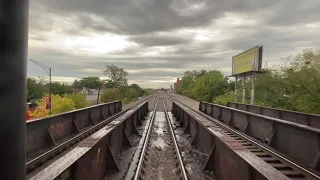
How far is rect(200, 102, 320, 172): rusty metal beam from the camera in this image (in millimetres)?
6684

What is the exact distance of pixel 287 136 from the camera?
817 centimetres

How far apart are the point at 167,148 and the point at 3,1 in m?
8.88

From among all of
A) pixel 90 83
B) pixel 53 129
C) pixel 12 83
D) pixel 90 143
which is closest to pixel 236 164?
pixel 90 143

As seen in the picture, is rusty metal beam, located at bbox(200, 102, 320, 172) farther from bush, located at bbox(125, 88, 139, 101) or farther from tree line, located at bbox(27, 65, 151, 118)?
bush, located at bbox(125, 88, 139, 101)

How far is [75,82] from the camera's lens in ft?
421

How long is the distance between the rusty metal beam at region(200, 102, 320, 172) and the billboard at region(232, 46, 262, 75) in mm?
13862

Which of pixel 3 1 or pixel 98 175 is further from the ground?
pixel 3 1

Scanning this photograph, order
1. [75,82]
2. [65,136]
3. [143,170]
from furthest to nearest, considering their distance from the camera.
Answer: [75,82]
[65,136]
[143,170]

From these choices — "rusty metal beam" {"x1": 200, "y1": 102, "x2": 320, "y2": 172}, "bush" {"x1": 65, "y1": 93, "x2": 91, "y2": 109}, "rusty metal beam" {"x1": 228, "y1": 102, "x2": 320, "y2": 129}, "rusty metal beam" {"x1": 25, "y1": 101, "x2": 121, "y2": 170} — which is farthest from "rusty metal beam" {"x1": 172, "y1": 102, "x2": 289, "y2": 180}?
"bush" {"x1": 65, "y1": 93, "x2": 91, "y2": 109}

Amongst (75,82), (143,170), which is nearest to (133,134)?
(143,170)

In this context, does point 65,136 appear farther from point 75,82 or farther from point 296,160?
point 75,82

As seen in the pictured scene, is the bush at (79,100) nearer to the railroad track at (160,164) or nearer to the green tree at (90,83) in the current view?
the railroad track at (160,164)

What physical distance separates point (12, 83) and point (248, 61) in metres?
28.4

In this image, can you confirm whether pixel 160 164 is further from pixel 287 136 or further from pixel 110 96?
pixel 110 96
